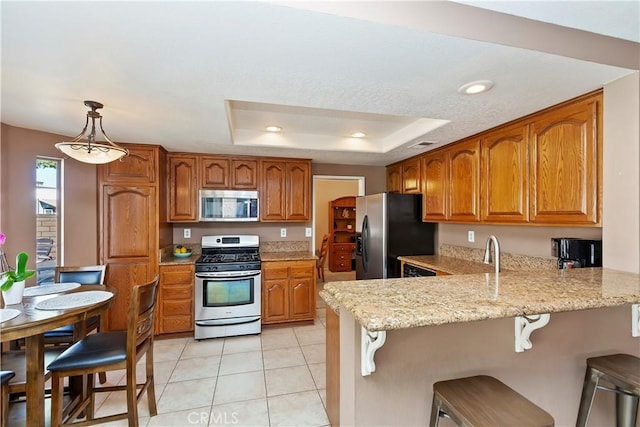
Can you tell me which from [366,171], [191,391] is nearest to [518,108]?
[366,171]

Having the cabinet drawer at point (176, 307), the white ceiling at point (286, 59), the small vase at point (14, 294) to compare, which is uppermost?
the white ceiling at point (286, 59)

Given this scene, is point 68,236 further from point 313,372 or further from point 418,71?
point 418,71

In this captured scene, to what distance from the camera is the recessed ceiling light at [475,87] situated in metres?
1.68

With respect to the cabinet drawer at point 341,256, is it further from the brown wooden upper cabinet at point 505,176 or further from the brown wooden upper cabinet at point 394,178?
the brown wooden upper cabinet at point 505,176

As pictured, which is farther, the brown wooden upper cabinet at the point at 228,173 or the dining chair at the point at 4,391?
the brown wooden upper cabinet at the point at 228,173

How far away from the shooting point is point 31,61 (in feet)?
4.79

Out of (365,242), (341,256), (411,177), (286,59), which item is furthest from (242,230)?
(341,256)

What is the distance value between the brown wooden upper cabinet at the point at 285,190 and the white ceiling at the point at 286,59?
1389mm

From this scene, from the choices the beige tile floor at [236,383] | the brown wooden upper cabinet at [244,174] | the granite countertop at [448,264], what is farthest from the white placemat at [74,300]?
the granite countertop at [448,264]

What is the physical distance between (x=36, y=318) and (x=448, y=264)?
10.3ft

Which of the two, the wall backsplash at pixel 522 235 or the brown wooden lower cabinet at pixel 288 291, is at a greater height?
the wall backsplash at pixel 522 235

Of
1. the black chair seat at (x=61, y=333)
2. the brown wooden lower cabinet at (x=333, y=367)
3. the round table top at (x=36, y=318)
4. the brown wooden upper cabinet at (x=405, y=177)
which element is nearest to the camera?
the round table top at (x=36, y=318)

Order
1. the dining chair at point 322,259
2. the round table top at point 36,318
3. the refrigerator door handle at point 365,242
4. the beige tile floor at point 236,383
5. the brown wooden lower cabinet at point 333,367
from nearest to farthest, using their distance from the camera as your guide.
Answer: the round table top at point 36,318 → the brown wooden lower cabinet at point 333,367 → the beige tile floor at point 236,383 → the refrigerator door handle at point 365,242 → the dining chair at point 322,259

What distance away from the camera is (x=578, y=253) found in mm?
2029
